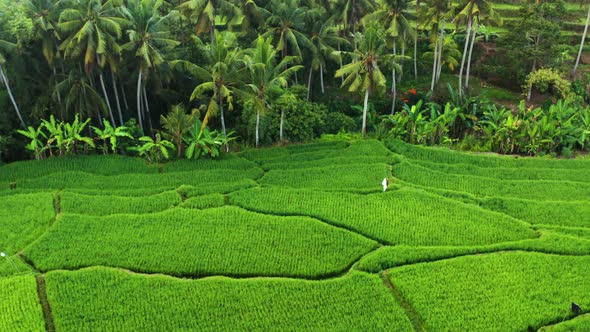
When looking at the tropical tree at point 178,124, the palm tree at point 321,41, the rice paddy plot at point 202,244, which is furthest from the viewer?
the palm tree at point 321,41

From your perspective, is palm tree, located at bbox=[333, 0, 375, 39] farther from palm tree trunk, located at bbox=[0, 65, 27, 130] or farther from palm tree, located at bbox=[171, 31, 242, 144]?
palm tree trunk, located at bbox=[0, 65, 27, 130]

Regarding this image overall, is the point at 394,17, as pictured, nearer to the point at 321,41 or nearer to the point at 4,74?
the point at 321,41

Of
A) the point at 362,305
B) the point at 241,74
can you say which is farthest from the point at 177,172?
the point at 362,305

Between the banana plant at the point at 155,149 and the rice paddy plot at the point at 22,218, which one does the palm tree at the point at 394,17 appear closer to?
the banana plant at the point at 155,149

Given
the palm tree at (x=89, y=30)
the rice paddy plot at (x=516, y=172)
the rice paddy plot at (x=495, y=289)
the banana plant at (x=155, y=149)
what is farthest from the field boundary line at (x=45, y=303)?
the rice paddy plot at (x=516, y=172)

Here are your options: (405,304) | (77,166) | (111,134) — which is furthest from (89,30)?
(405,304)

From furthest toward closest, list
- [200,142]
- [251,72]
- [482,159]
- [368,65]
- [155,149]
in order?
[482,159]
[368,65]
[155,149]
[200,142]
[251,72]

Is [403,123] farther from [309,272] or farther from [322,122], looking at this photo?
[309,272]
